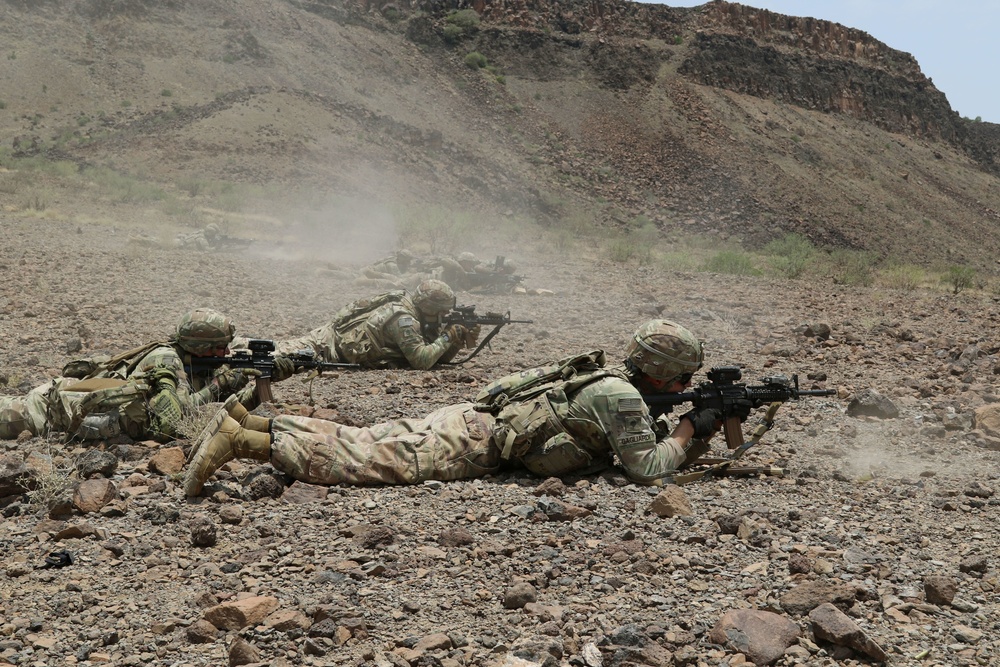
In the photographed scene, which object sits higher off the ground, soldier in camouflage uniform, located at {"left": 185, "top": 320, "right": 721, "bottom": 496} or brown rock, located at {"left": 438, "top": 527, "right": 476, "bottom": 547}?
soldier in camouflage uniform, located at {"left": 185, "top": 320, "right": 721, "bottom": 496}

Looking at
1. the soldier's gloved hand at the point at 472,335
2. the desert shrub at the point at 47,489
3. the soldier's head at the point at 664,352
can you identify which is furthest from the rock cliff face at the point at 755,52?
the desert shrub at the point at 47,489

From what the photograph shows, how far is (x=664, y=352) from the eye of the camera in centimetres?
451

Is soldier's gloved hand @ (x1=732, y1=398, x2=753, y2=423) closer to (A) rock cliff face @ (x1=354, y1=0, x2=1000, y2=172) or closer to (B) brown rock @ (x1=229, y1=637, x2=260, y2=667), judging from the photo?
(B) brown rock @ (x1=229, y1=637, x2=260, y2=667)

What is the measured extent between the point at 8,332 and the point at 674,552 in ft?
22.3

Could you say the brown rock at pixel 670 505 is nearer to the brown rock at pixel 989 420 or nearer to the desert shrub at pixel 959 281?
the brown rock at pixel 989 420

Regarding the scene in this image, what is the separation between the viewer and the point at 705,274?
15.1 meters

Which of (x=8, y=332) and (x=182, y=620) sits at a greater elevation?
(x=182, y=620)

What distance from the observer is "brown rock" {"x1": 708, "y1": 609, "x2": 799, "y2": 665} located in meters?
2.81

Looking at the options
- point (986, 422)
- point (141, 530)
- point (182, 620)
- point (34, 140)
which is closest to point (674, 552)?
point (182, 620)

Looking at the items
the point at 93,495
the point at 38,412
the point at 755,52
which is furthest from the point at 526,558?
the point at 755,52

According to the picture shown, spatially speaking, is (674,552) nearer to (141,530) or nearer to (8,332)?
(141,530)

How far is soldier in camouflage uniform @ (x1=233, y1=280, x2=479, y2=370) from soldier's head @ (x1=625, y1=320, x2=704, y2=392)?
2946 mm

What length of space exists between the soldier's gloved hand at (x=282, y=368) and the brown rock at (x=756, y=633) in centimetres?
363

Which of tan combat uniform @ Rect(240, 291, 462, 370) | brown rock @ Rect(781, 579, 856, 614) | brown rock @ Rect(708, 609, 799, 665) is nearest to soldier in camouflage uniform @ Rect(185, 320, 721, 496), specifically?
brown rock @ Rect(781, 579, 856, 614)
